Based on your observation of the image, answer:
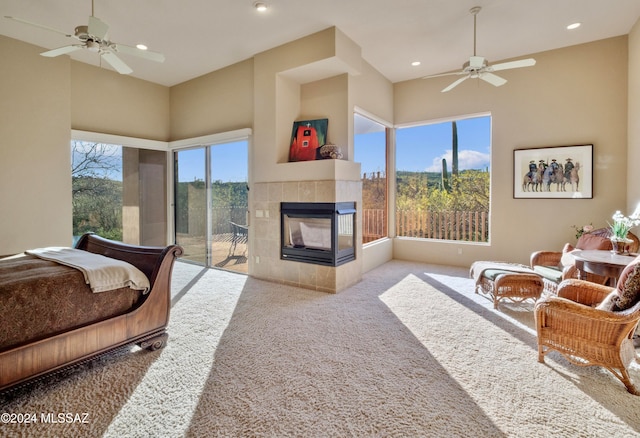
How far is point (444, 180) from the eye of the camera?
603 cm

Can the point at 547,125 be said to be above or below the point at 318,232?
above

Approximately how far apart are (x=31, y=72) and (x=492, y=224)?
292 inches

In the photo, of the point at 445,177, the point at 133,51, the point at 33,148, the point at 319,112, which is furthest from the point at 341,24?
the point at 33,148

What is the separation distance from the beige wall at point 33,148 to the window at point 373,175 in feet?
15.1

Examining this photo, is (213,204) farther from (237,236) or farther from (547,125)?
(547,125)

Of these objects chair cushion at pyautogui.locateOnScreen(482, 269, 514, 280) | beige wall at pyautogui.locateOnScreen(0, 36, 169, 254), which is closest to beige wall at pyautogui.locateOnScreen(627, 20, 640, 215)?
chair cushion at pyautogui.locateOnScreen(482, 269, 514, 280)

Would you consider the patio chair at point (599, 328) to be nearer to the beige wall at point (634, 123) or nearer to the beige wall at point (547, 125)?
the beige wall at point (634, 123)

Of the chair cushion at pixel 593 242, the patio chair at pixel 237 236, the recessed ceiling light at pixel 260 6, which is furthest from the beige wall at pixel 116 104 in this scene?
the chair cushion at pixel 593 242

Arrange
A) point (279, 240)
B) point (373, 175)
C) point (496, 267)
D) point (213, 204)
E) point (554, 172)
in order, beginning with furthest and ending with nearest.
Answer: point (373, 175)
point (213, 204)
point (554, 172)
point (279, 240)
point (496, 267)

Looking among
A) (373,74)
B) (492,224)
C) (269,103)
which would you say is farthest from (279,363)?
(373,74)

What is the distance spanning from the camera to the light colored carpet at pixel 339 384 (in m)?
1.83

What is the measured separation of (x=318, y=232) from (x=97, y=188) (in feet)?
13.3

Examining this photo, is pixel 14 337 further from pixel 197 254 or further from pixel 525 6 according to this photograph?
pixel 525 6

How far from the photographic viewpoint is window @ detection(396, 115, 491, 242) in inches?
224
